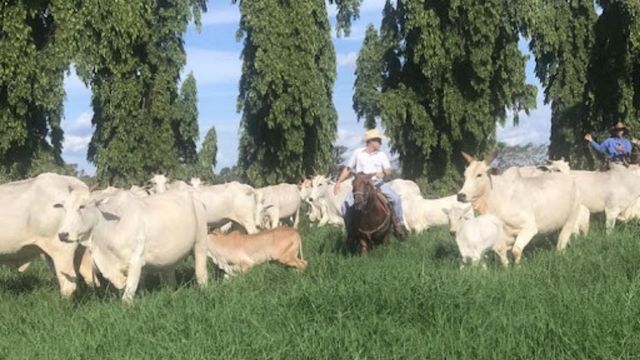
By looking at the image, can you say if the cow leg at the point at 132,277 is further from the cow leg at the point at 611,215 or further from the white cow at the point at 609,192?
the cow leg at the point at 611,215

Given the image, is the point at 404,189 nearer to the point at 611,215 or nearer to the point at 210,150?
the point at 611,215

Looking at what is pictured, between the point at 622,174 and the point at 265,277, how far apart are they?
6854mm

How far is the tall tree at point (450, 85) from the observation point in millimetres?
25141

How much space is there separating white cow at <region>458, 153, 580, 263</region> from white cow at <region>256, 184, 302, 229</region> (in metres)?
7.50

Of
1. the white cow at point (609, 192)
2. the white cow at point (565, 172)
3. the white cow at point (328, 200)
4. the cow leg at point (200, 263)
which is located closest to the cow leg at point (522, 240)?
the white cow at point (565, 172)

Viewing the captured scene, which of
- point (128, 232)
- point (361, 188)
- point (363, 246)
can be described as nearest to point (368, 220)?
point (363, 246)

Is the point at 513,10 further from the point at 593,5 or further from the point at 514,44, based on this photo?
the point at 593,5

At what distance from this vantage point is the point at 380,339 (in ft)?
19.9

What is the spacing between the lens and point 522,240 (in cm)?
996

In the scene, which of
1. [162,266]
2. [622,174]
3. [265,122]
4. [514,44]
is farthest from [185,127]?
[162,266]

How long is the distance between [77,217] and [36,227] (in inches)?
48.6

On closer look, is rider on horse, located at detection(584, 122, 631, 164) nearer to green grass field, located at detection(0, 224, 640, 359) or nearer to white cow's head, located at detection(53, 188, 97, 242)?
green grass field, located at detection(0, 224, 640, 359)

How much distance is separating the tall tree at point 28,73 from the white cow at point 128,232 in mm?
12275

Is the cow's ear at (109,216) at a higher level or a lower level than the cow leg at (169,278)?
higher
